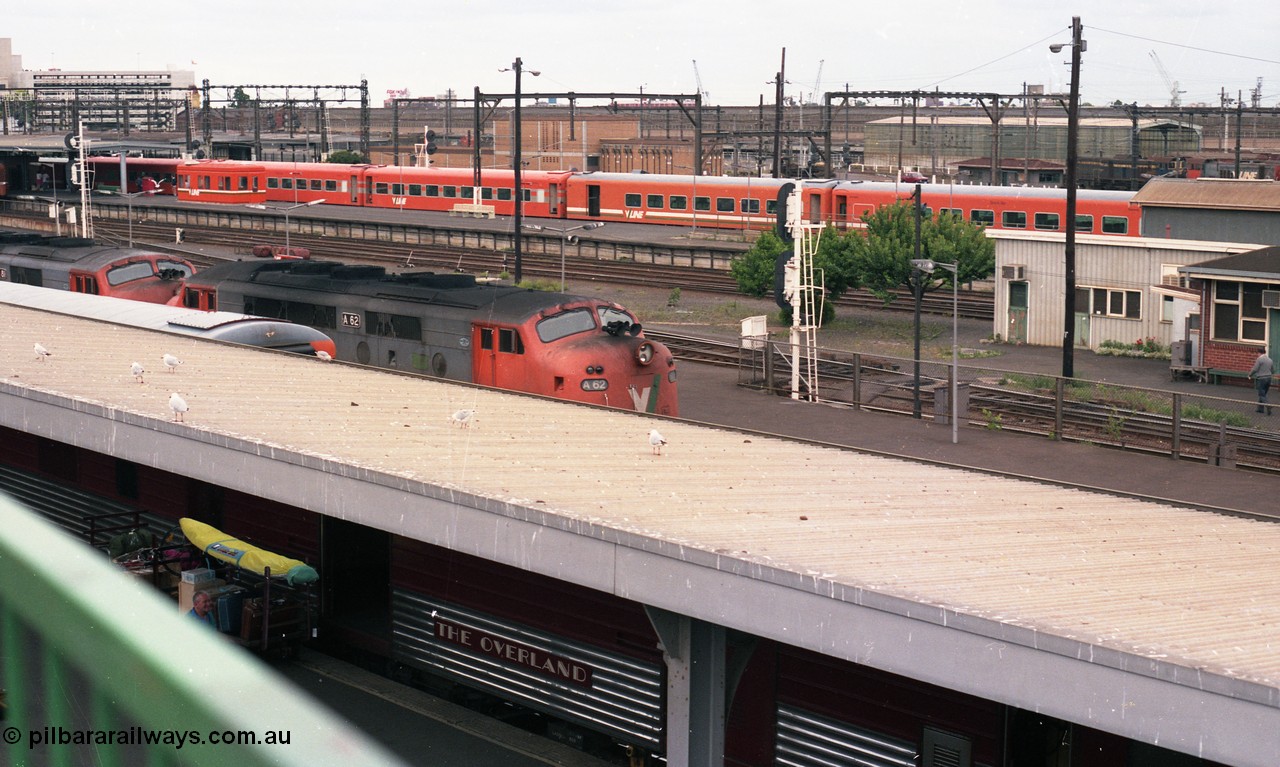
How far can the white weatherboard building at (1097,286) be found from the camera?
120 ft

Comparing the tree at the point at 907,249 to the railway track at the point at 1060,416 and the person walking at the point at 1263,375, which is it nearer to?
the railway track at the point at 1060,416

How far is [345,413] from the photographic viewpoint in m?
16.1

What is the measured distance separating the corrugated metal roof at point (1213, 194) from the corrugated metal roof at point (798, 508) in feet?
93.6

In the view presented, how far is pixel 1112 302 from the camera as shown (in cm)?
3803

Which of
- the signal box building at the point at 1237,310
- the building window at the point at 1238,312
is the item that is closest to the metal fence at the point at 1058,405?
the signal box building at the point at 1237,310

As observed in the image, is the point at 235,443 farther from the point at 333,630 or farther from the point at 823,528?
the point at 823,528

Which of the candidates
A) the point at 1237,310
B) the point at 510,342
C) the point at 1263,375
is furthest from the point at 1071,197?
the point at 510,342

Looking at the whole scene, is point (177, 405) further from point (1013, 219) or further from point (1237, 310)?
point (1013, 219)

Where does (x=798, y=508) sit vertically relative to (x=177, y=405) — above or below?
below

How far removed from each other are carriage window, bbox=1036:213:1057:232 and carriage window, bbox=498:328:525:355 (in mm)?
30067

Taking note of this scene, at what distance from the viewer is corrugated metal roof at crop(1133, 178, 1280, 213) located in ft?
129

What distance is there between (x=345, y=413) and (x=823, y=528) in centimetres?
689

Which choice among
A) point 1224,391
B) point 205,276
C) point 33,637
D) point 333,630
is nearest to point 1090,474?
point 1224,391

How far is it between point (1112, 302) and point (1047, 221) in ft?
35.4
